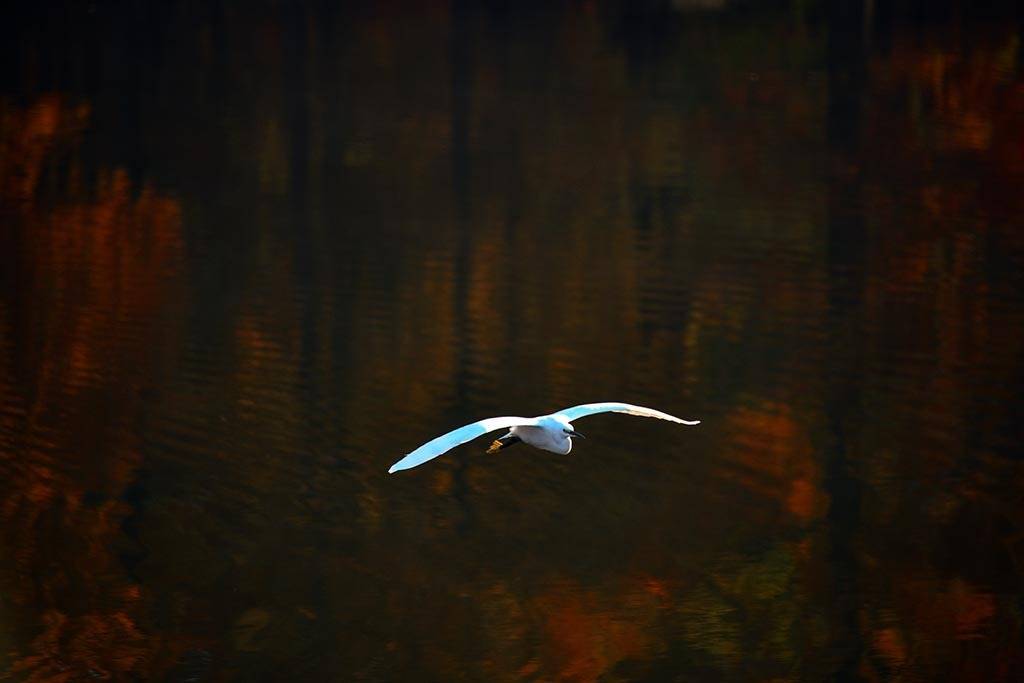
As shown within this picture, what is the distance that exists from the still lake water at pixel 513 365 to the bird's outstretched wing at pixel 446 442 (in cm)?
233

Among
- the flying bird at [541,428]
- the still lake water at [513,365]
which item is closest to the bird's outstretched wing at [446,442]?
the flying bird at [541,428]

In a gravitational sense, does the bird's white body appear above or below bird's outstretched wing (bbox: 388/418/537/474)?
below

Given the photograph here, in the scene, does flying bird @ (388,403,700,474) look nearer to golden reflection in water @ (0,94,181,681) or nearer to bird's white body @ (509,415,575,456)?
bird's white body @ (509,415,575,456)

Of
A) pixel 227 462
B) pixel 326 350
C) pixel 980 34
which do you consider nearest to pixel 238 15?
pixel 980 34

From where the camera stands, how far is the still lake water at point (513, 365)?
9.25 metres

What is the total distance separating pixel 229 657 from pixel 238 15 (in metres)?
24.6

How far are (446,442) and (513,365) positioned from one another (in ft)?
23.1

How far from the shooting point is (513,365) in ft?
44.4

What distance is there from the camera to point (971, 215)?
19.2 meters

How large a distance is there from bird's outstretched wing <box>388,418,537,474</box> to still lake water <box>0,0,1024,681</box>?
2.33 m

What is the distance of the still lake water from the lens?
9.25 meters

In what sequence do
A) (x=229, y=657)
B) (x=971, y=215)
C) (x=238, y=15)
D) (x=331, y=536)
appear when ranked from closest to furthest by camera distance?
1. (x=229, y=657)
2. (x=331, y=536)
3. (x=971, y=215)
4. (x=238, y=15)

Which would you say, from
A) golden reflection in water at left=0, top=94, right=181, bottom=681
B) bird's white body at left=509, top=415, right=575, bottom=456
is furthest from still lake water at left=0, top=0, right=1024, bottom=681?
bird's white body at left=509, top=415, right=575, bottom=456

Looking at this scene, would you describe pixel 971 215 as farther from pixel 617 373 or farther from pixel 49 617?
pixel 49 617
